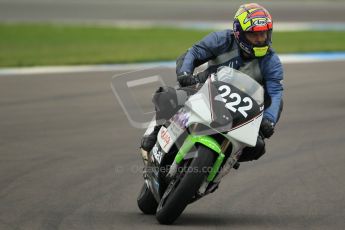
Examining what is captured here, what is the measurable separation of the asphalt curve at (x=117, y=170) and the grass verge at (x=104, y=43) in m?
4.36

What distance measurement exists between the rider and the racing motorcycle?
14cm

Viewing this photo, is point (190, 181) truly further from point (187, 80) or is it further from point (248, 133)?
point (187, 80)

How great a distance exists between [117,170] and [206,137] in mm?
2646

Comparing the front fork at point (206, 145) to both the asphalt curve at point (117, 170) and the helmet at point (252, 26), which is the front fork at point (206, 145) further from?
the helmet at point (252, 26)

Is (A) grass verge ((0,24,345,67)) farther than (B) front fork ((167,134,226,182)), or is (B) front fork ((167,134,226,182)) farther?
(A) grass verge ((0,24,345,67))

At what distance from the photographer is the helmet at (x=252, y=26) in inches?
255

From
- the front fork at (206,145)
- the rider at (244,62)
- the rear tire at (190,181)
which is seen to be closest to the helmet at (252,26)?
the rider at (244,62)

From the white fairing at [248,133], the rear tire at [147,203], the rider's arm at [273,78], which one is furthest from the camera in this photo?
the rear tire at [147,203]

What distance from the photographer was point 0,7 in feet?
96.8

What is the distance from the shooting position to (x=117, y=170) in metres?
8.50

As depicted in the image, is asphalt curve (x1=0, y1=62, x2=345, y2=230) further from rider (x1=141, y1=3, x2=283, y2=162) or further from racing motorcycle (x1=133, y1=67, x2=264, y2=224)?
rider (x1=141, y1=3, x2=283, y2=162)

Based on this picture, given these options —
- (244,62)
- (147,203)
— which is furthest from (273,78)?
(147,203)

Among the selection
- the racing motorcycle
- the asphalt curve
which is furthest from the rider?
the asphalt curve

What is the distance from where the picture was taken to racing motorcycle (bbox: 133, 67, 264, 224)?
5930mm
